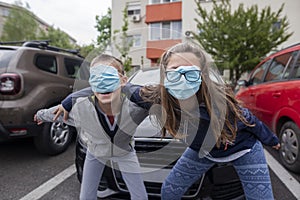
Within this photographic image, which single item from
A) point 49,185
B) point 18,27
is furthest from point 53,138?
point 18,27

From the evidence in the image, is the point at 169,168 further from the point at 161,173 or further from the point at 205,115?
the point at 205,115

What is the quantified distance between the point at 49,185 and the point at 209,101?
2.06 metres

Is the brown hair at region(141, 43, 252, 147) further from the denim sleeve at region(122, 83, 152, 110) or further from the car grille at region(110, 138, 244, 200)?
the car grille at region(110, 138, 244, 200)

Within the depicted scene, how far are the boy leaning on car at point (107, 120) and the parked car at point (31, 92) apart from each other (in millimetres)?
1228

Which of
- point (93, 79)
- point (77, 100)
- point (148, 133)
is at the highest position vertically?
point (93, 79)

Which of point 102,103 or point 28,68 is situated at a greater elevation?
point 28,68

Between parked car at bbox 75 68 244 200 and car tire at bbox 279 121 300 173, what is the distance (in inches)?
50.6

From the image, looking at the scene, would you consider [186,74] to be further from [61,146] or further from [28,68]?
[61,146]

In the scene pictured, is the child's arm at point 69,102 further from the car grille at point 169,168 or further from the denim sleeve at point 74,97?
the car grille at point 169,168

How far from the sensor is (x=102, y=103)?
1414 mm

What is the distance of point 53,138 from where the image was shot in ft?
10.3

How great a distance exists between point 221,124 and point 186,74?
36cm

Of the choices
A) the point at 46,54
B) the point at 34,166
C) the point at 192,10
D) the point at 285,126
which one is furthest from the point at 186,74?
the point at 192,10

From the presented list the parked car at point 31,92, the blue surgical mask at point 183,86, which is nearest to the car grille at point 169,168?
the blue surgical mask at point 183,86
